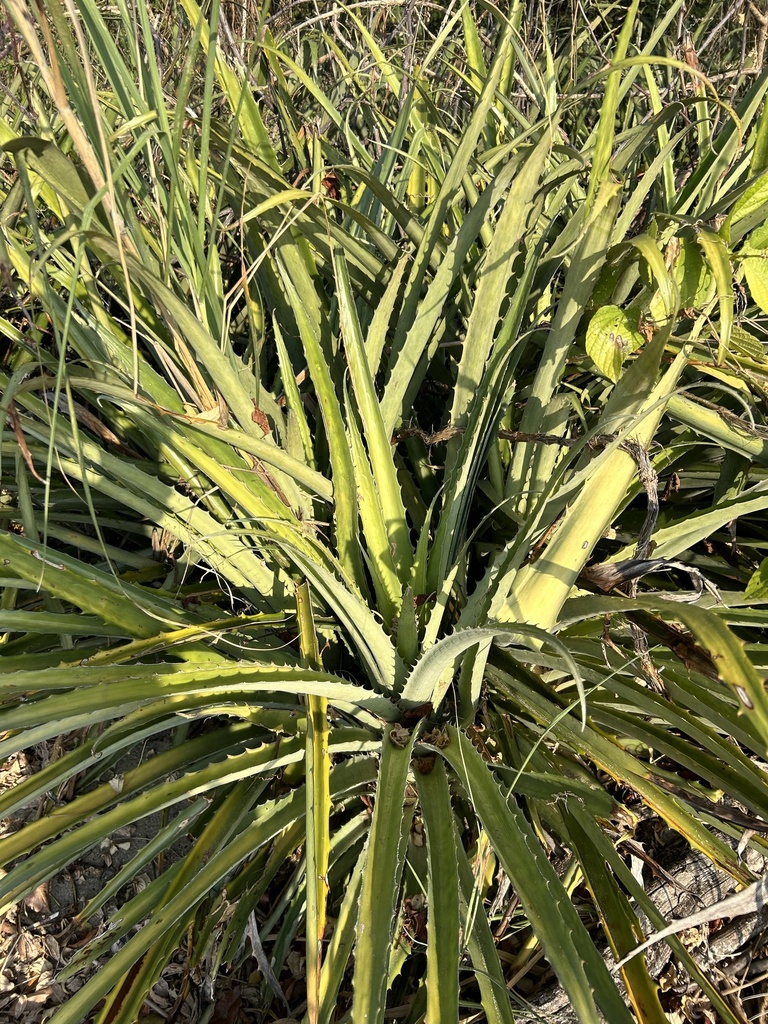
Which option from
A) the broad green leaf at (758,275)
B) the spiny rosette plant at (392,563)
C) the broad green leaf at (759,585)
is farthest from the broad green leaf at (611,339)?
the broad green leaf at (759,585)

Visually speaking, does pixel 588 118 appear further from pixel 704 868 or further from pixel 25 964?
pixel 25 964

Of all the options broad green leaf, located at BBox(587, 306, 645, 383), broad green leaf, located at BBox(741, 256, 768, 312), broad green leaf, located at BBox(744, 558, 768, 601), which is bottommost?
broad green leaf, located at BBox(744, 558, 768, 601)

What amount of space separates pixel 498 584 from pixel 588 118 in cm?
162

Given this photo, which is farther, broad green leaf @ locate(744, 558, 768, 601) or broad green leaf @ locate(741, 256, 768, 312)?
broad green leaf @ locate(744, 558, 768, 601)

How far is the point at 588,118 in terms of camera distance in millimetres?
1900

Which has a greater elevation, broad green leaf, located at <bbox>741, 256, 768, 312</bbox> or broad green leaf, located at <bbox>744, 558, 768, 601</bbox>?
broad green leaf, located at <bbox>741, 256, 768, 312</bbox>

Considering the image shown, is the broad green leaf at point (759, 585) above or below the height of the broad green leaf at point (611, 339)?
below

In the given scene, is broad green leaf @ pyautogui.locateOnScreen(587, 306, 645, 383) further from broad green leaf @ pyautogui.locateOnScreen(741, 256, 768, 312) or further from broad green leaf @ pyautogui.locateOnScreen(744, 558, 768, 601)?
broad green leaf @ pyautogui.locateOnScreen(744, 558, 768, 601)

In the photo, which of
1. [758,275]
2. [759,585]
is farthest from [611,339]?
[759,585]

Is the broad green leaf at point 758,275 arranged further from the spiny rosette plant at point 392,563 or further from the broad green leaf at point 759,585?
the broad green leaf at point 759,585

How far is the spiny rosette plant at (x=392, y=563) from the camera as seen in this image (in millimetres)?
694

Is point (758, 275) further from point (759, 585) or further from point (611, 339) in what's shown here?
point (759, 585)

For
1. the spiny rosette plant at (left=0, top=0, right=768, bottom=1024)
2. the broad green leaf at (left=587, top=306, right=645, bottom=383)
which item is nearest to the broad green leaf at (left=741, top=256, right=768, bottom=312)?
the spiny rosette plant at (left=0, top=0, right=768, bottom=1024)

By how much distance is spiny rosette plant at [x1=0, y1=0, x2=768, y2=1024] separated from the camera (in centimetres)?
69
